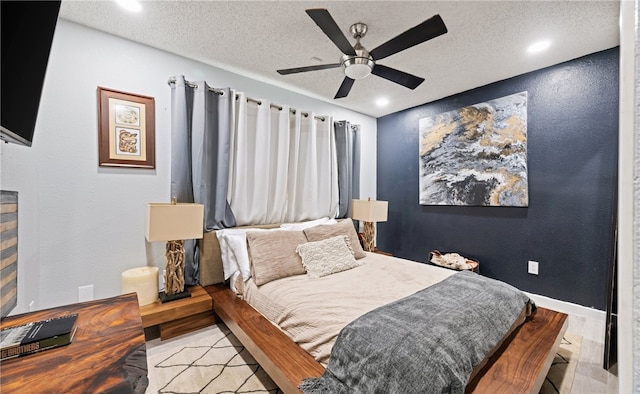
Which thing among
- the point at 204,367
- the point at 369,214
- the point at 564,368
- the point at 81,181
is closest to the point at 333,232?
the point at 369,214

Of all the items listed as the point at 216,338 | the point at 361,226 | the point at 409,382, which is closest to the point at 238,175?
the point at 216,338

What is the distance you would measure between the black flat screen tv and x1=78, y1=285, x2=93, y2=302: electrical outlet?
1509mm

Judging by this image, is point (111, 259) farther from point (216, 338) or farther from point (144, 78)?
point (144, 78)

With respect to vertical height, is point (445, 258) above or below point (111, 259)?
below

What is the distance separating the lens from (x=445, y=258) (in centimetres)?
357

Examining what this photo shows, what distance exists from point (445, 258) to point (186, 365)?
10.0ft

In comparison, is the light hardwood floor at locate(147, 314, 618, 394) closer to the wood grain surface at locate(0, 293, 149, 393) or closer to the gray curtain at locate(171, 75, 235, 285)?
the gray curtain at locate(171, 75, 235, 285)

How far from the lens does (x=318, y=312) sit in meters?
1.76

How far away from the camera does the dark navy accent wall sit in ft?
8.55

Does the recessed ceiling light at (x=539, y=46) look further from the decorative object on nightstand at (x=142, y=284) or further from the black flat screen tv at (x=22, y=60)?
the decorative object on nightstand at (x=142, y=284)

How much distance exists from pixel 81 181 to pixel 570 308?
469cm

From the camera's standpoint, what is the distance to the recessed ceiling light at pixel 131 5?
1971 mm

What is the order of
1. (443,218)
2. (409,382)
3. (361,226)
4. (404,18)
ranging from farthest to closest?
(361,226), (443,218), (404,18), (409,382)

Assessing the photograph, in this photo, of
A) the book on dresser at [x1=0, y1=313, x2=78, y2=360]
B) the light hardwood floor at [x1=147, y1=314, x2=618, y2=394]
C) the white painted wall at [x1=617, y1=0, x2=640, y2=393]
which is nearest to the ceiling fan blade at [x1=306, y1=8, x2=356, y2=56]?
the white painted wall at [x1=617, y1=0, x2=640, y2=393]
